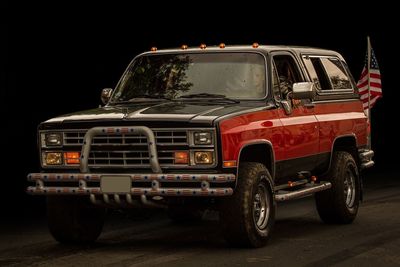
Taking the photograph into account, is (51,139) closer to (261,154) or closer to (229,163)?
(229,163)

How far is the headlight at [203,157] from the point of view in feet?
37.1

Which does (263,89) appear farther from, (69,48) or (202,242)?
(69,48)

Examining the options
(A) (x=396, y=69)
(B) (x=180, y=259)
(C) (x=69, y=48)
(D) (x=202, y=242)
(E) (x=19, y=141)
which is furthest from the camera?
(A) (x=396, y=69)

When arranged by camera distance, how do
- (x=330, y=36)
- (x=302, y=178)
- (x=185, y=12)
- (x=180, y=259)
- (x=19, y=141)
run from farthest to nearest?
(x=330, y=36), (x=185, y=12), (x=19, y=141), (x=302, y=178), (x=180, y=259)

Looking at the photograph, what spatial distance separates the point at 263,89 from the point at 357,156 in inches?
109

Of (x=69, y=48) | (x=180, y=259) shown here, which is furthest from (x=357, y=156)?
(x=69, y=48)

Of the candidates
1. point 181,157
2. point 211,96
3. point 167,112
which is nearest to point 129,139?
point 167,112

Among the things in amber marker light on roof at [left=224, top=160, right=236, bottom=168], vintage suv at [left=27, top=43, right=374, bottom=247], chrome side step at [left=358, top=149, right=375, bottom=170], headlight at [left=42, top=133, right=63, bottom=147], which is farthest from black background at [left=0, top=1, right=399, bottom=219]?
amber marker light on roof at [left=224, top=160, right=236, bottom=168]

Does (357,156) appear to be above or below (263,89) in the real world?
below

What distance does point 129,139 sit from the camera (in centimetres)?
1165

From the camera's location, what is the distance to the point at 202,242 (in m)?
12.5

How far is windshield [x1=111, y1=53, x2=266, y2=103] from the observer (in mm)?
12734

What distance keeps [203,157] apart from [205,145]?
119 mm

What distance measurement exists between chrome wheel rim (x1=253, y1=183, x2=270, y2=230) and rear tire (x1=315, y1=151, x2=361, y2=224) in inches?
88.2
